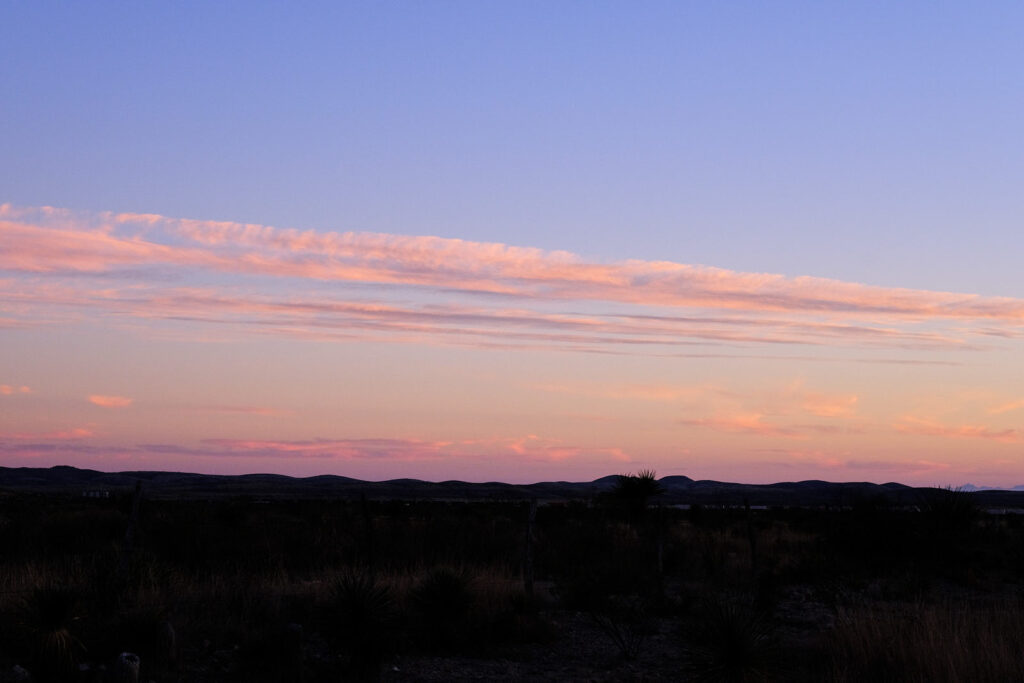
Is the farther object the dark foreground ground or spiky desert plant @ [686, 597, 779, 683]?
the dark foreground ground

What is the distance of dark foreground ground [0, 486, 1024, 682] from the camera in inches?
461

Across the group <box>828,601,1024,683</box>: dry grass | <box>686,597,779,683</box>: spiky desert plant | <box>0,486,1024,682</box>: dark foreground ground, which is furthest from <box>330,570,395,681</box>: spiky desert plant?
<box>828,601,1024,683</box>: dry grass

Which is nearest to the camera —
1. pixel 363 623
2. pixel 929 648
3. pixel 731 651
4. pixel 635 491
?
pixel 731 651

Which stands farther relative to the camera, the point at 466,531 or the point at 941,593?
the point at 466,531

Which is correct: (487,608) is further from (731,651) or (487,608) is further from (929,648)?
(929,648)

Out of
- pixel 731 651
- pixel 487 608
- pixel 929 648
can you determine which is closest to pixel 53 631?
pixel 487 608

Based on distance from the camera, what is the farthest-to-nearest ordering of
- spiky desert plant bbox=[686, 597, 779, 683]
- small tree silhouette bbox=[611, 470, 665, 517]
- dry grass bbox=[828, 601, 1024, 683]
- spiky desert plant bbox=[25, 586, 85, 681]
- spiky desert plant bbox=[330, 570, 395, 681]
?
small tree silhouette bbox=[611, 470, 665, 517] < spiky desert plant bbox=[330, 570, 395, 681] < spiky desert plant bbox=[686, 597, 779, 683] < spiky desert plant bbox=[25, 586, 85, 681] < dry grass bbox=[828, 601, 1024, 683]

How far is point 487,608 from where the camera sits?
1545 centimetres

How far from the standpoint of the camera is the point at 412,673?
40.6 ft

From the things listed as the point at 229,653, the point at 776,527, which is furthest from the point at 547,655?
the point at 776,527

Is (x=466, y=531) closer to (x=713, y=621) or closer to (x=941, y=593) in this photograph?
(x=941, y=593)

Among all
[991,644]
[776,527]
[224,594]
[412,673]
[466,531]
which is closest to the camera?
[991,644]

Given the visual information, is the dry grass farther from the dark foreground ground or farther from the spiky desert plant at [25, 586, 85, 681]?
the spiky desert plant at [25, 586, 85, 681]

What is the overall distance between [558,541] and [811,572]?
26.9 feet
